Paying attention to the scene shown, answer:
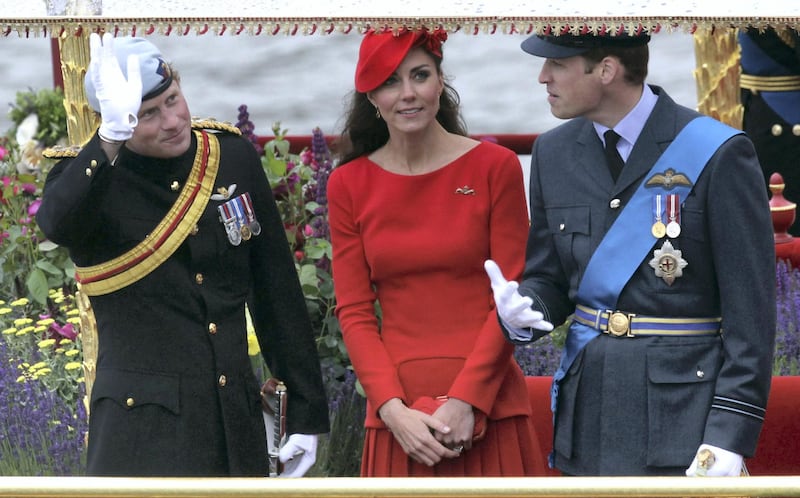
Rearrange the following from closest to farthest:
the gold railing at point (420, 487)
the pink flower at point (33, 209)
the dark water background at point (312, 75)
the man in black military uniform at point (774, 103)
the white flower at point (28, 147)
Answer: the gold railing at point (420, 487) < the pink flower at point (33, 209) < the man in black military uniform at point (774, 103) < the white flower at point (28, 147) < the dark water background at point (312, 75)

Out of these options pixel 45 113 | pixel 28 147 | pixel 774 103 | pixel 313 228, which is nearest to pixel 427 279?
pixel 313 228

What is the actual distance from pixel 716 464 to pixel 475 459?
0.69 m

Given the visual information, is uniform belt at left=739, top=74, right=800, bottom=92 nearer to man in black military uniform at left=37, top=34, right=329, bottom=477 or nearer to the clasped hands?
the clasped hands

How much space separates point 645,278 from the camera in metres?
3.39

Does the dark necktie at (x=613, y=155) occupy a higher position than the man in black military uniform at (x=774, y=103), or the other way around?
the dark necktie at (x=613, y=155)

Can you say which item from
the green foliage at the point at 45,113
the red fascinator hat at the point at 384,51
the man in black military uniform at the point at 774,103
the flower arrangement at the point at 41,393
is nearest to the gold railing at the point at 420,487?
the red fascinator hat at the point at 384,51

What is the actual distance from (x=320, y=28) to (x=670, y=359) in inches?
39.3

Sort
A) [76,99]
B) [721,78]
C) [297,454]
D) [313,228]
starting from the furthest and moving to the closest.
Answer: [721,78]
[313,228]
[76,99]
[297,454]

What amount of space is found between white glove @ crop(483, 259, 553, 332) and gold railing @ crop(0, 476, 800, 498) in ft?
2.05

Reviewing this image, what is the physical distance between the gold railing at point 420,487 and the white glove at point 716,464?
0.49 metres

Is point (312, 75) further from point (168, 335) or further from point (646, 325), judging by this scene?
point (646, 325)

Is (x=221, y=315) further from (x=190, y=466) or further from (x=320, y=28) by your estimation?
(x=320, y=28)

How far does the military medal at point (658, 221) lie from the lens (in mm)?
3357

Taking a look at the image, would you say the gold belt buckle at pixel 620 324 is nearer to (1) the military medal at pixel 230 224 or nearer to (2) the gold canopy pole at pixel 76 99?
(1) the military medal at pixel 230 224
